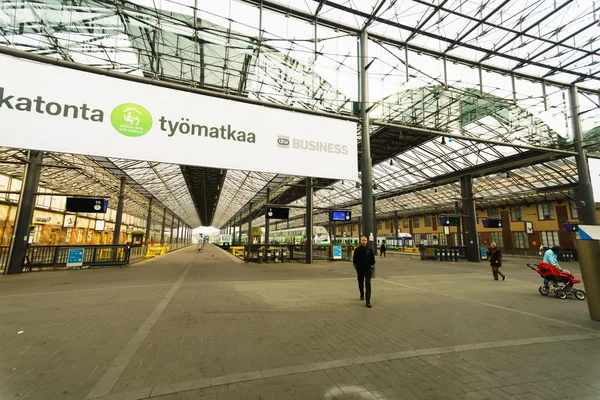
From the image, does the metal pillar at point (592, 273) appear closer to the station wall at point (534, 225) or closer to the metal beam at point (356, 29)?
the metal beam at point (356, 29)

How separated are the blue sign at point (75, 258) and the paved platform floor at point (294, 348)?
9.47 meters

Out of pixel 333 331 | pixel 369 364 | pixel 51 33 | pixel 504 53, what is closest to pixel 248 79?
pixel 51 33

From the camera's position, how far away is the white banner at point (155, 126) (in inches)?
276

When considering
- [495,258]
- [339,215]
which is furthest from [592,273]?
[339,215]

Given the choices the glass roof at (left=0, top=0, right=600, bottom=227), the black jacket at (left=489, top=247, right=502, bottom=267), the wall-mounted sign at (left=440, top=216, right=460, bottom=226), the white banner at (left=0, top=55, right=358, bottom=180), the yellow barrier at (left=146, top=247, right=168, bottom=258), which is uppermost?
the glass roof at (left=0, top=0, right=600, bottom=227)

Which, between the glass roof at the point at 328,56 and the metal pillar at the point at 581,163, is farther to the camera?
the metal pillar at the point at 581,163

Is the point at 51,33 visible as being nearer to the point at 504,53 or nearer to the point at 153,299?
the point at 153,299

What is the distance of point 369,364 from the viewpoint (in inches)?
135

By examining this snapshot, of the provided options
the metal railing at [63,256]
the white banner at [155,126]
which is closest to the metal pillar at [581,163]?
the white banner at [155,126]

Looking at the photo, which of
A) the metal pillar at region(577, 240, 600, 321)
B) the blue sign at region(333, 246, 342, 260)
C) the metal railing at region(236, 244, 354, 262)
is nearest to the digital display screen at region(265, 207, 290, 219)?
the metal railing at region(236, 244, 354, 262)

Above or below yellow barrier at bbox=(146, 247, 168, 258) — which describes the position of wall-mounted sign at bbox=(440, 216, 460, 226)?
above

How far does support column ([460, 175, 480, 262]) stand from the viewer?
2387 centimetres

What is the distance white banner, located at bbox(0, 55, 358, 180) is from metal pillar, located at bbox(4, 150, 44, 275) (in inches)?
342

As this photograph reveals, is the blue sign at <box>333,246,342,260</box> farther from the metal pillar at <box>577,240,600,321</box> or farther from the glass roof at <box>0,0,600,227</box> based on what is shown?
the metal pillar at <box>577,240,600,321</box>
